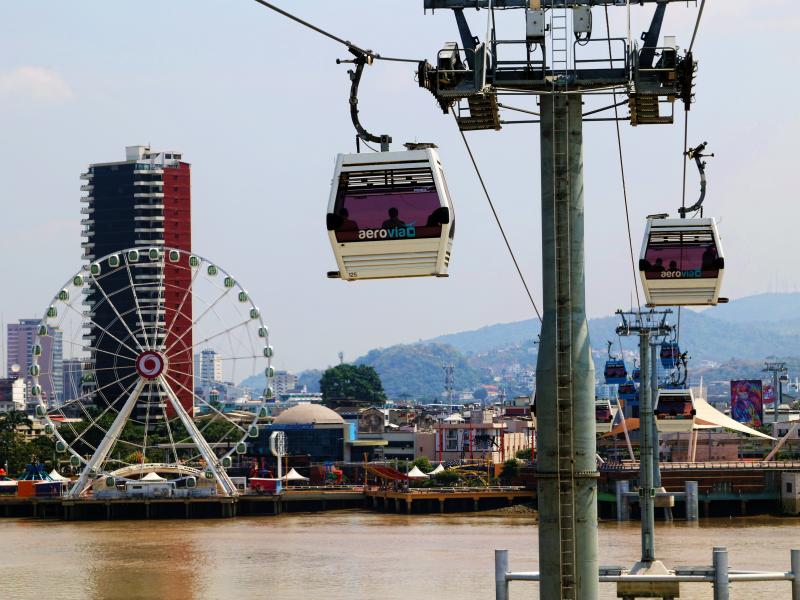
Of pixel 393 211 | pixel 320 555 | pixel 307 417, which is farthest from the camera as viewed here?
pixel 307 417

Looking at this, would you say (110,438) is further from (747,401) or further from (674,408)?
(747,401)

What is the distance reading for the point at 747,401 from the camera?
17788cm

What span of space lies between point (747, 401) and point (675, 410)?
4708 inches

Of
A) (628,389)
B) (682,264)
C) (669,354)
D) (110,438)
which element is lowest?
(110,438)

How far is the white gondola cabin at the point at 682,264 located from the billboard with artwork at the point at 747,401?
516 ft

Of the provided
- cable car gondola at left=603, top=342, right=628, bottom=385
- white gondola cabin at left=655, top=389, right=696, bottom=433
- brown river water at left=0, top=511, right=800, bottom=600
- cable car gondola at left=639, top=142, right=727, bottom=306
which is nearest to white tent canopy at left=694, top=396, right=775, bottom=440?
brown river water at left=0, top=511, right=800, bottom=600

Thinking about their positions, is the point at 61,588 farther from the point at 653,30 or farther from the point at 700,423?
the point at 700,423

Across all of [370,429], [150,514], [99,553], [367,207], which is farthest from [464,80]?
[370,429]

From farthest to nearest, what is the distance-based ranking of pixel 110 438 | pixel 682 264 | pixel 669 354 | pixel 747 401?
pixel 747 401
pixel 110 438
pixel 669 354
pixel 682 264

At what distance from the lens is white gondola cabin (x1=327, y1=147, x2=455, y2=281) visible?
15.9m

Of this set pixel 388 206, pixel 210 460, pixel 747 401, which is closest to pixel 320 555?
pixel 210 460

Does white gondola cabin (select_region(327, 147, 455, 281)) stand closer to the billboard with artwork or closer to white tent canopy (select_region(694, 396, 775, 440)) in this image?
white tent canopy (select_region(694, 396, 775, 440))

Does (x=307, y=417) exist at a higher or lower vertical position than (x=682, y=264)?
lower

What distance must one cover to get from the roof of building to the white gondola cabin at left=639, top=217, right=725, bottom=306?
144 m
